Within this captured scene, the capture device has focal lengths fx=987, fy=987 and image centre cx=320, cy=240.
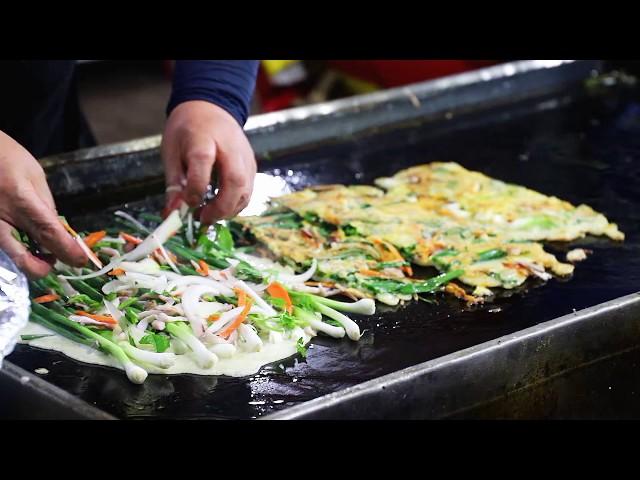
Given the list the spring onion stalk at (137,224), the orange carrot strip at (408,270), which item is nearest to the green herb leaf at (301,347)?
the orange carrot strip at (408,270)

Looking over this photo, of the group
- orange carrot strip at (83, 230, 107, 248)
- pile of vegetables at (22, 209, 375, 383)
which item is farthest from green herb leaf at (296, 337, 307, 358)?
orange carrot strip at (83, 230, 107, 248)

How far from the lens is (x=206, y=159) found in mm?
3215

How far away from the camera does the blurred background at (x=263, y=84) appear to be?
303 inches

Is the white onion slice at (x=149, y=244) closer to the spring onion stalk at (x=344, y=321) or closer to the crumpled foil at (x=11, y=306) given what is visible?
the spring onion stalk at (x=344, y=321)

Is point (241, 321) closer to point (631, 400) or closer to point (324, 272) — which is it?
point (324, 272)

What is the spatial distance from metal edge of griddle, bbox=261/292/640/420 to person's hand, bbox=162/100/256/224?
1.01m

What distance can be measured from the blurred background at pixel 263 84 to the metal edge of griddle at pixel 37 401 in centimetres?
550

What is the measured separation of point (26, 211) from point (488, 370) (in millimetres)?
1345

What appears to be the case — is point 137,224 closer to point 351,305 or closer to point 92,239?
point 92,239

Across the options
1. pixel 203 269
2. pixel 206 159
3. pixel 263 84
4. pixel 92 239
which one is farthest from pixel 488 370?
pixel 263 84

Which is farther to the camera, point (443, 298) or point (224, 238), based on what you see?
point (224, 238)

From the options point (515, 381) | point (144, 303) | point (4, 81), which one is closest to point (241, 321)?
point (144, 303)

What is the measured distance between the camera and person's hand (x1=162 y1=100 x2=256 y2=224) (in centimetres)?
325

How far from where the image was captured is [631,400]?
3188mm
